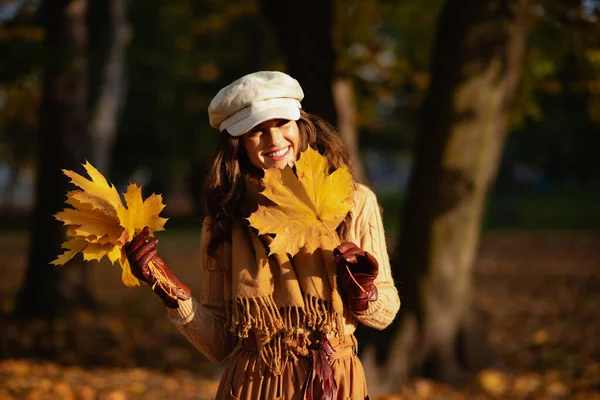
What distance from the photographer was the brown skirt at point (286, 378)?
2.37m

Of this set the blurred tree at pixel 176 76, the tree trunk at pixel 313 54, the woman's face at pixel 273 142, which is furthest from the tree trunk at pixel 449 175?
the blurred tree at pixel 176 76

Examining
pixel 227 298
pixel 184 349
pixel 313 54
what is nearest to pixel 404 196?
pixel 313 54

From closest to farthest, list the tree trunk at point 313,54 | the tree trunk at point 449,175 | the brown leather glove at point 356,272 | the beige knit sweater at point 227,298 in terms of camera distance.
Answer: the brown leather glove at point 356,272 → the beige knit sweater at point 227,298 → the tree trunk at point 449,175 → the tree trunk at point 313,54

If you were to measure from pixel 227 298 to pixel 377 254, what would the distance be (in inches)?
19.6

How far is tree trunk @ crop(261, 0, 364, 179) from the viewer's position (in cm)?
630

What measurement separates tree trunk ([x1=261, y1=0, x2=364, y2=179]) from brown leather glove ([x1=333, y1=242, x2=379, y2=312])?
13.3 feet

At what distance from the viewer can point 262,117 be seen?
2383 mm

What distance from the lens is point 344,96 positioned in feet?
21.6

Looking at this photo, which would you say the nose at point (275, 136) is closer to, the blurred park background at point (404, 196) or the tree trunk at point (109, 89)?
the blurred park background at point (404, 196)

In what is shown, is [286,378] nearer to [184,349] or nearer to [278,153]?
[278,153]

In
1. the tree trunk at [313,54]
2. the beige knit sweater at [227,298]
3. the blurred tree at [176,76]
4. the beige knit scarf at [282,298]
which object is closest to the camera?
the beige knit scarf at [282,298]

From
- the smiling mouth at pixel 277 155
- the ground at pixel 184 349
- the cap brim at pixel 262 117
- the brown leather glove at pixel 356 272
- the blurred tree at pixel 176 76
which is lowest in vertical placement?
the ground at pixel 184 349

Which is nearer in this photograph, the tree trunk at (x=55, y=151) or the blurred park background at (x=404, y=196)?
the blurred park background at (x=404, y=196)

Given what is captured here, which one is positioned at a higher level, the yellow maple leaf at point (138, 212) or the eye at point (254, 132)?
the eye at point (254, 132)
